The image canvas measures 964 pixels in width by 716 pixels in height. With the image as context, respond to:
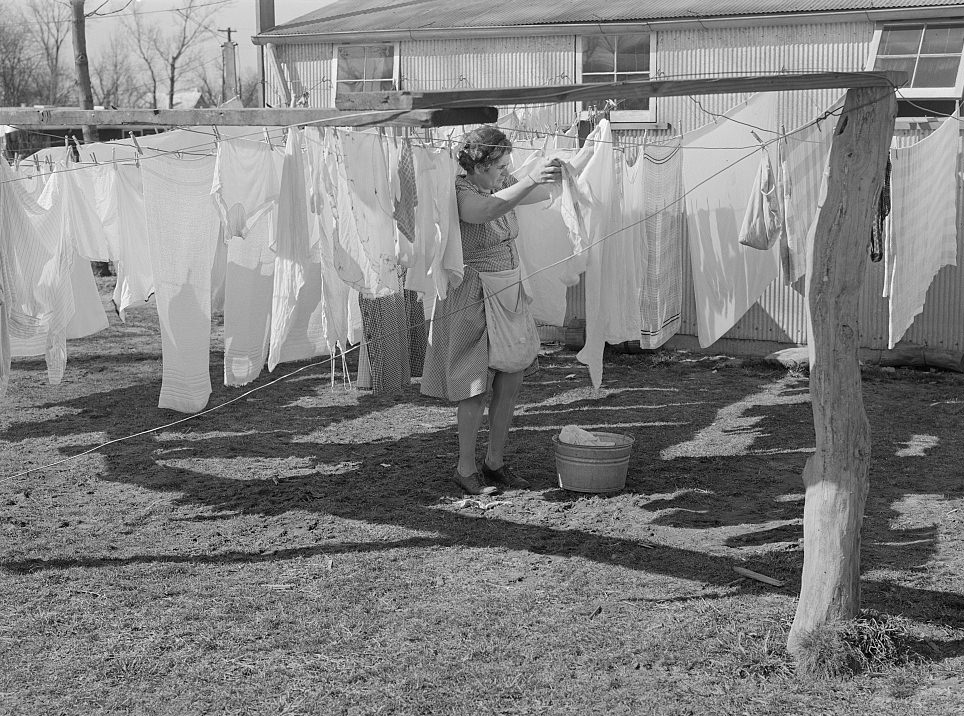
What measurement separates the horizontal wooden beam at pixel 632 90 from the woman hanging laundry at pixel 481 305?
49.5 inches

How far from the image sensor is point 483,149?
502 centimetres

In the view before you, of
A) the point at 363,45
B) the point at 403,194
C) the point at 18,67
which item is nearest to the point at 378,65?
the point at 363,45

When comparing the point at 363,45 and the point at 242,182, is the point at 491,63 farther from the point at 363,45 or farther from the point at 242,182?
the point at 242,182

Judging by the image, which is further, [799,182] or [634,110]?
[634,110]

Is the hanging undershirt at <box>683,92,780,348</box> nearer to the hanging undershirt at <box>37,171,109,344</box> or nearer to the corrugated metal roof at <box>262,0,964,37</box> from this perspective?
the corrugated metal roof at <box>262,0,964,37</box>

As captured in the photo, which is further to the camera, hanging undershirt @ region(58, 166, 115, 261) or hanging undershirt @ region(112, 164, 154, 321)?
hanging undershirt @ region(58, 166, 115, 261)

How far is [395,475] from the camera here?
583 centimetres

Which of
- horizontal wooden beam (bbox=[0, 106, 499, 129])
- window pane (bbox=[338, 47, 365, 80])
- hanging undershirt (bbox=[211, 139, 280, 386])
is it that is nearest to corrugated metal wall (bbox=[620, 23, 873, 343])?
window pane (bbox=[338, 47, 365, 80])

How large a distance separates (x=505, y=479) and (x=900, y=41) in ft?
17.8

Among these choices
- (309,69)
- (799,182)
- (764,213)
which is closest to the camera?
(764,213)

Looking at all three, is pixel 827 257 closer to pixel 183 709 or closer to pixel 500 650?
pixel 500 650

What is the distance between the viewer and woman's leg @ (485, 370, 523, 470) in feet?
17.8

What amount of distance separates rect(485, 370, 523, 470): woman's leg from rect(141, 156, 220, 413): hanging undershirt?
148 cm

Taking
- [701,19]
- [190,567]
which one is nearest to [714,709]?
[190,567]
